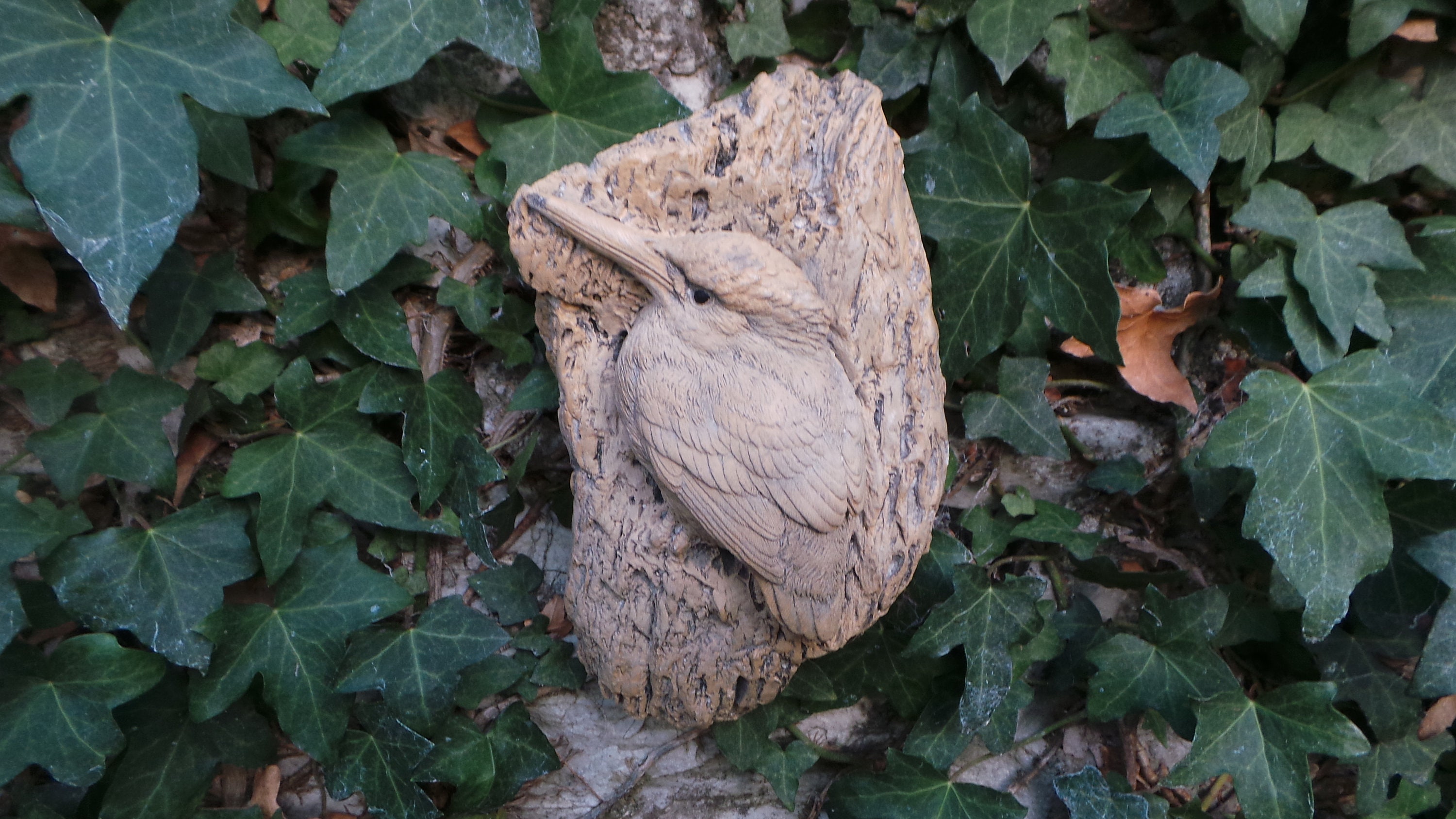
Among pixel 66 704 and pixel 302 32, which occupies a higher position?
pixel 302 32

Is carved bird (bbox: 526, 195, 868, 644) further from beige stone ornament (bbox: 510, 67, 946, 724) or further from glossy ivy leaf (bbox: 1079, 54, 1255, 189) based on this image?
glossy ivy leaf (bbox: 1079, 54, 1255, 189)

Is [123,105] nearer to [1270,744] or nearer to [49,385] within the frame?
[49,385]

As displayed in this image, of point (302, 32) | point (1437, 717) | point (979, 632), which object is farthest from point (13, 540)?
point (1437, 717)

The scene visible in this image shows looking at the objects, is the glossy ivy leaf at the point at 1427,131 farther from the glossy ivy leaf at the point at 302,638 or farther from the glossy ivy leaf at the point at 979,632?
the glossy ivy leaf at the point at 302,638

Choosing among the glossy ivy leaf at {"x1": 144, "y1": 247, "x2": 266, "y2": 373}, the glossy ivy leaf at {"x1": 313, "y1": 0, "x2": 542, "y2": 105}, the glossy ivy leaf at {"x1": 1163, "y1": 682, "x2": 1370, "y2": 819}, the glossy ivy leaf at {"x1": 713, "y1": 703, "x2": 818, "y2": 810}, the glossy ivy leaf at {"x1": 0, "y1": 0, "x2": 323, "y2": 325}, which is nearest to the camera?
the glossy ivy leaf at {"x1": 0, "y1": 0, "x2": 323, "y2": 325}

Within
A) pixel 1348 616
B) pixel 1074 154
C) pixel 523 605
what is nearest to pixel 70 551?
pixel 523 605

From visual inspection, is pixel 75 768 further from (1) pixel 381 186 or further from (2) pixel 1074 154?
(2) pixel 1074 154

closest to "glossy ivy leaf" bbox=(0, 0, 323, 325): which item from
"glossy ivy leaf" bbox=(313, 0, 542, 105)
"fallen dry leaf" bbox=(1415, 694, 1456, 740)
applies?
"glossy ivy leaf" bbox=(313, 0, 542, 105)

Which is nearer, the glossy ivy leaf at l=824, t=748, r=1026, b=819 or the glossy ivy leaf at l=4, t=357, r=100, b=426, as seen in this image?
the glossy ivy leaf at l=4, t=357, r=100, b=426
